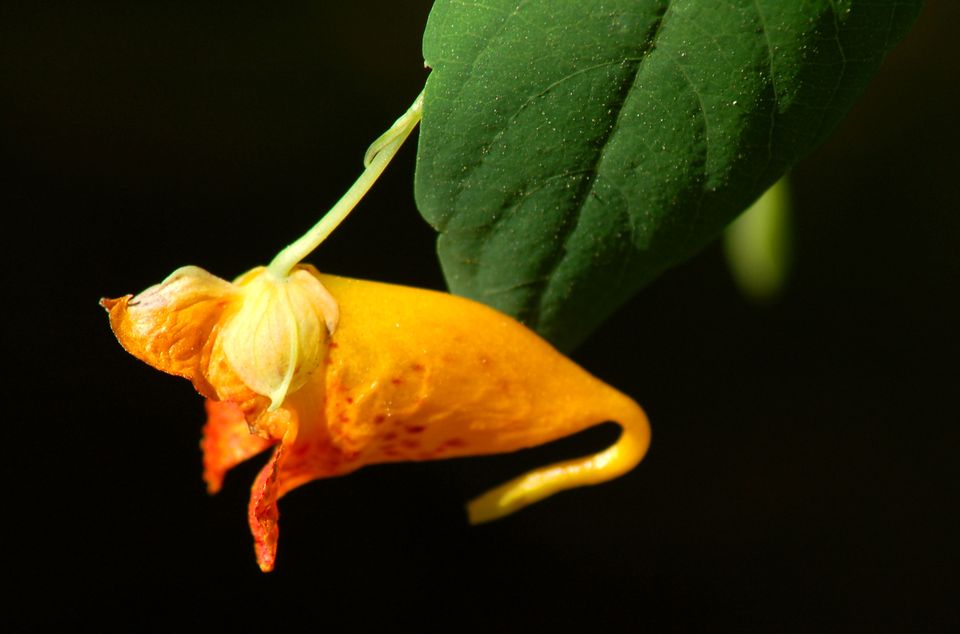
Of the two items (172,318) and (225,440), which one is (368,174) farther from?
(225,440)

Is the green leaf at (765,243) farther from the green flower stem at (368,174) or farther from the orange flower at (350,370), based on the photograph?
the green flower stem at (368,174)

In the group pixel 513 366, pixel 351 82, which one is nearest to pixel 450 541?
pixel 351 82

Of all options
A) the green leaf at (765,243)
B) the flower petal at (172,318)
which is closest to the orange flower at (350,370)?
the flower petal at (172,318)

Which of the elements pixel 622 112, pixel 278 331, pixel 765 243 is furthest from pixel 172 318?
pixel 765 243

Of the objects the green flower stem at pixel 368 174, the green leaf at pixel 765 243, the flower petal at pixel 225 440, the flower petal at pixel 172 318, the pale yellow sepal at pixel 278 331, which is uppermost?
A: the green flower stem at pixel 368 174

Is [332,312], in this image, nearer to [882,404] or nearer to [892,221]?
[892,221]

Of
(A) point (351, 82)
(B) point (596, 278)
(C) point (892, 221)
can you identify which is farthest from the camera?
(A) point (351, 82)

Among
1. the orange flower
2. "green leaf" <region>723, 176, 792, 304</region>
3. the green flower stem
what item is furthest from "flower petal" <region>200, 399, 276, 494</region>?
"green leaf" <region>723, 176, 792, 304</region>
